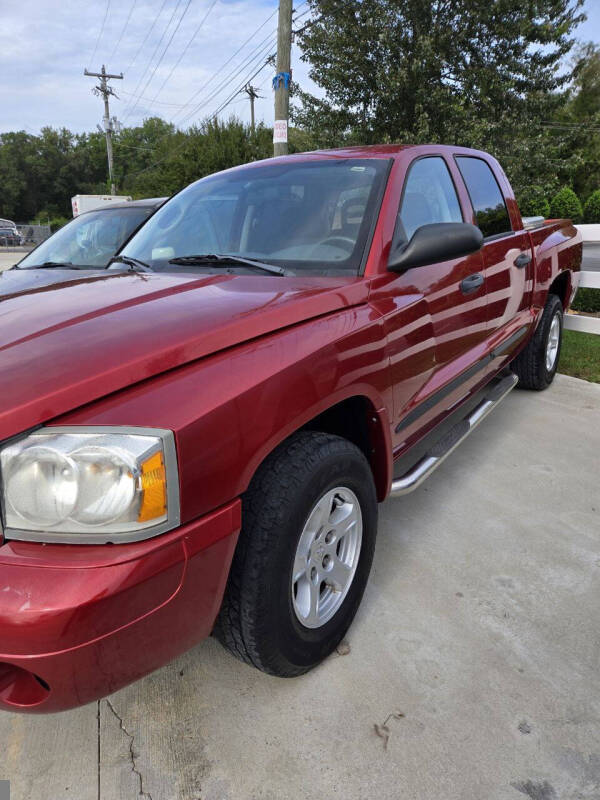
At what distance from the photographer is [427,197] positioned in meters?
2.59

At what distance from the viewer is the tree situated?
14.5m

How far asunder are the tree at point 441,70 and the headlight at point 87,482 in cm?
1514

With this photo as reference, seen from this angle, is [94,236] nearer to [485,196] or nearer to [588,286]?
[485,196]

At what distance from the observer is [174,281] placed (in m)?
2.00

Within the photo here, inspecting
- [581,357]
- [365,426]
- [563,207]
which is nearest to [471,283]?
[365,426]

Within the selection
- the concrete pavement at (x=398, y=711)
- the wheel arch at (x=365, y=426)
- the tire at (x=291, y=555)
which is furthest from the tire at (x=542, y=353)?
the tire at (x=291, y=555)

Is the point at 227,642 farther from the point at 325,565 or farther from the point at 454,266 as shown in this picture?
the point at 454,266

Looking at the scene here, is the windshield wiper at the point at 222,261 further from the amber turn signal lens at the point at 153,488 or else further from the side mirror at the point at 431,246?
the amber turn signal lens at the point at 153,488

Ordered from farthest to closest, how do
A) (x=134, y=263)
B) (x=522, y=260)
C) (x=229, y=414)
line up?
(x=522, y=260), (x=134, y=263), (x=229, y=414)

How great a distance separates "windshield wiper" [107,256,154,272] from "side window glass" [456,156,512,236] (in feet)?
5.83

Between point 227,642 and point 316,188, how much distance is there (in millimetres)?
1791

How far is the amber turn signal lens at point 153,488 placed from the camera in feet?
3.96

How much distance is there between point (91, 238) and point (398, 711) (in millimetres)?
4946

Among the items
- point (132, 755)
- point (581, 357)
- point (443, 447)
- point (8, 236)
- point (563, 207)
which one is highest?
point (563, 207)
